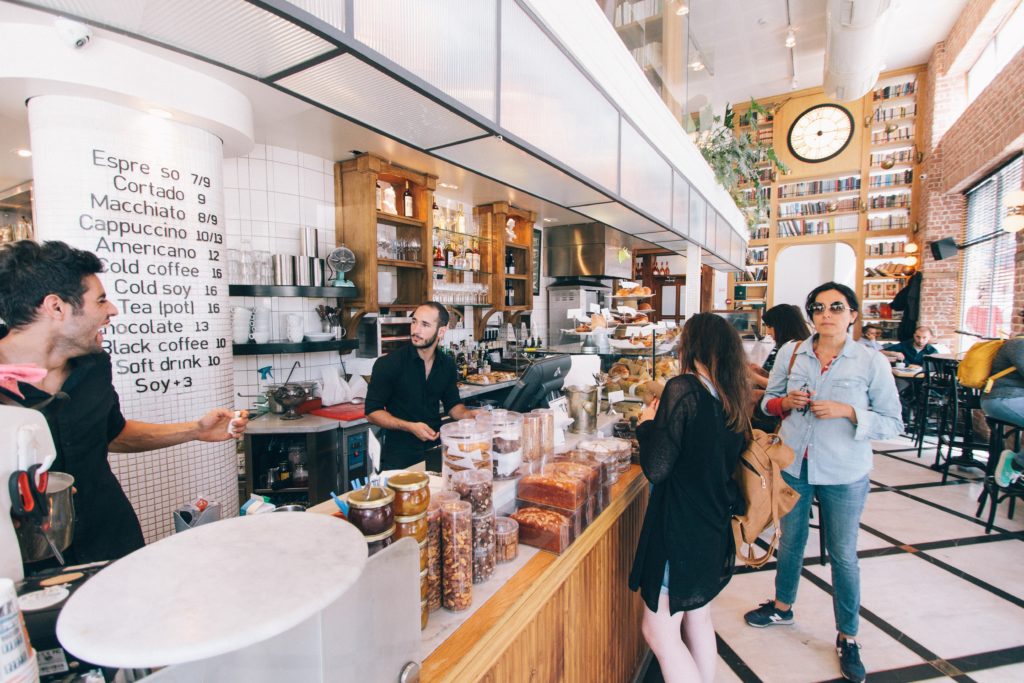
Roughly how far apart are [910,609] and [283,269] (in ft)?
15.5

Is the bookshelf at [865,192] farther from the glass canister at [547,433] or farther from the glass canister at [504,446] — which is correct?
the glass canister at [504,446]

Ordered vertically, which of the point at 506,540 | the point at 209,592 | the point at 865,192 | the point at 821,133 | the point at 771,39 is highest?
the point at 771,39

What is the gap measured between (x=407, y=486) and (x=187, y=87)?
8.70 feet

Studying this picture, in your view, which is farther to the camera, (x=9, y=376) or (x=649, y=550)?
(x=649, y=550)

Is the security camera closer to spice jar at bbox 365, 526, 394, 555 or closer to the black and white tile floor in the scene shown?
spice jar at bbox 365, 526, 394, 555

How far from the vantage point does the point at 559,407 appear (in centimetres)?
237

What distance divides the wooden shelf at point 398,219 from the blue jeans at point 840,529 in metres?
3.46

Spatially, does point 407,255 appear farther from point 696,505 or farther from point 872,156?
point 872,156

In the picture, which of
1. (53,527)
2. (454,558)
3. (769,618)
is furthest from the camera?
(769,618)

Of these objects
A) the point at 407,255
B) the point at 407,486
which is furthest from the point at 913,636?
the point at 407,255

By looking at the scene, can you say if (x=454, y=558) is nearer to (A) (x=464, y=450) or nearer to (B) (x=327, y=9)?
(A) (x=464, y=450)

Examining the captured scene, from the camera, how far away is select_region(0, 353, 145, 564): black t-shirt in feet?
4.90

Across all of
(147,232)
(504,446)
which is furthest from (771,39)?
(147,232)

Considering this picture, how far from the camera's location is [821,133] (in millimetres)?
10234
